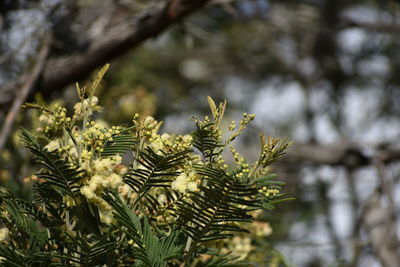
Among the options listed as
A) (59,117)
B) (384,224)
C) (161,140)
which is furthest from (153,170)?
(384,224)

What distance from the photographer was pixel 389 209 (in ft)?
7.12

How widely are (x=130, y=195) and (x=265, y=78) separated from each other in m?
4.11

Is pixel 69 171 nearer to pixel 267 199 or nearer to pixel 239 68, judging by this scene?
pixel 267 199

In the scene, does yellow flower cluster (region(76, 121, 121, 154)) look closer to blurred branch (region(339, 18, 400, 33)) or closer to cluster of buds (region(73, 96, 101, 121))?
cluster of buds (region(73, 96, 101, 121))

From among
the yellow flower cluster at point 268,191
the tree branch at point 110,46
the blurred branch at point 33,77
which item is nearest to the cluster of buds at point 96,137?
the yellow flower cluster at point 268,191

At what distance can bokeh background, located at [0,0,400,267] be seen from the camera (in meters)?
1.84

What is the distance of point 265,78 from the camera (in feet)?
15.8

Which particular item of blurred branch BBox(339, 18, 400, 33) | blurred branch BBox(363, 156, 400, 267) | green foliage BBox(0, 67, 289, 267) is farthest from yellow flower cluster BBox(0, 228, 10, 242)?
blurred branch BBox(339, 18, 400, 33)

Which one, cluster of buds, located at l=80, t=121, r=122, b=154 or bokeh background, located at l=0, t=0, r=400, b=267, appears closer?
cluster of buds, located at l=80, t=121, r=122, b=154

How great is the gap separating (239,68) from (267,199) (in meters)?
4.28

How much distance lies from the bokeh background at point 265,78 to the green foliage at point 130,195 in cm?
33

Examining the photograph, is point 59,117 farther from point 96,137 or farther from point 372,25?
point 372,25

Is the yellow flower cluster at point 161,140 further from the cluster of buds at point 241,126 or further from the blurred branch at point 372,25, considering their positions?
the blurred branch at point 372,25

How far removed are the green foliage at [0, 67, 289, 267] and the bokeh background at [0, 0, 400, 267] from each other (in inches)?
12.8
